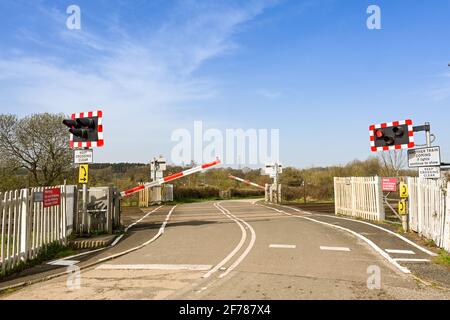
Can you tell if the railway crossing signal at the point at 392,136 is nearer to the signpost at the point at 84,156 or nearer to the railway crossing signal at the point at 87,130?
the railway crossing signal at the point at 87,130

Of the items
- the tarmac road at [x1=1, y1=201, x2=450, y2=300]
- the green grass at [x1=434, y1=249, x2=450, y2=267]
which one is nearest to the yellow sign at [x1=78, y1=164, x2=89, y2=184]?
the tarmac road at [x1=1, y1=201, x2=450, y2=300]

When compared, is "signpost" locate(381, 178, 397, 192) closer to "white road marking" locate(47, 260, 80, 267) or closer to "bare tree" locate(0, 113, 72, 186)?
"white road marking" locate(47, 260, 80, 267)

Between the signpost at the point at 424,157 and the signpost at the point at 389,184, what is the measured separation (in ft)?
11.2

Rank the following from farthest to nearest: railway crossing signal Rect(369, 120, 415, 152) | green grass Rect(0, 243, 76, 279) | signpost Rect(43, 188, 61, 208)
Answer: railway crossing signal Rect(369, 120, 415, 152)
signpost Rect(43, 188, 61, 208)
green grass Rect(0, 243, 76, 279)

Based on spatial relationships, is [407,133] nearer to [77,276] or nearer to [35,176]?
[77,276]

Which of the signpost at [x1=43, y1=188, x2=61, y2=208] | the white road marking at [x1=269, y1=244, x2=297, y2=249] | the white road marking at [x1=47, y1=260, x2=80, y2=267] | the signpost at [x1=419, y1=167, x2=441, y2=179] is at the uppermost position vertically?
the signpost at [x1=419, y1=167, x2=441, y2=179]

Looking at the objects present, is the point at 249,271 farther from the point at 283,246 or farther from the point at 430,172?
the point at 430,172

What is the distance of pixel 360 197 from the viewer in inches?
748

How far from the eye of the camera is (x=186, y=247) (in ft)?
35.2

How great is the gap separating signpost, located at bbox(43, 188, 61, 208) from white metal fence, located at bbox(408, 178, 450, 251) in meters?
10.0

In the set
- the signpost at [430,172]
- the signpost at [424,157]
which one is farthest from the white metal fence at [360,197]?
the signpost at [430,172]

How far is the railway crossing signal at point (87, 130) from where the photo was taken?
13.0 meters

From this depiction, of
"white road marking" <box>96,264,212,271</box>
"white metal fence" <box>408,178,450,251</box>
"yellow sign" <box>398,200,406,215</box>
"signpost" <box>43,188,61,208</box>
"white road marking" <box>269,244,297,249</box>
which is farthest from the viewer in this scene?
"yellow sign" <box>398,200,406,215</box>

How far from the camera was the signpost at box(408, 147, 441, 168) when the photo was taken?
11.6 meters
